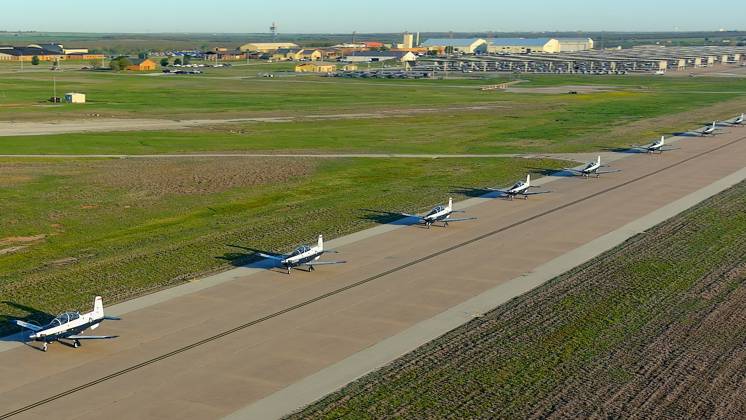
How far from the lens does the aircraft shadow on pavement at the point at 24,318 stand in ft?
144

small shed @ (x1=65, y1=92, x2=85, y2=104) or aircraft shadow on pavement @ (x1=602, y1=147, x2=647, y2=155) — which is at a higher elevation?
small shed @ (x1=65, y1=92, x2=85, y2=104)

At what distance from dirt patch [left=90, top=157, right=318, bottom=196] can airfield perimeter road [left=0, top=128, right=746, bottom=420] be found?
25.5 m

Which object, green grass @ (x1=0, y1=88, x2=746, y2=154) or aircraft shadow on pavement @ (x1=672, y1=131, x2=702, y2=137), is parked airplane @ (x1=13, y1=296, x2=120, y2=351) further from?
aircraft shadow on pavement @ (x1=672, y1=131, x2=702, y2=137)

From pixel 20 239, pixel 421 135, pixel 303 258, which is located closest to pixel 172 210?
pixel 20 239

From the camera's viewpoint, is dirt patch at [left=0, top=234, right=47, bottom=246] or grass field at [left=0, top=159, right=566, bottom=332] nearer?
grass field at [left=0, top=159, right=566, bottom=332]

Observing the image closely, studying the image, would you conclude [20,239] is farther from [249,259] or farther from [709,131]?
[709,131]

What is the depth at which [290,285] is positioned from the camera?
53531 millimetres

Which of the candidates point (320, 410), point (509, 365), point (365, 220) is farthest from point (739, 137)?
point (320, 410)

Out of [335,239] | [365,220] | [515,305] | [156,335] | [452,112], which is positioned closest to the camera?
[156,335]

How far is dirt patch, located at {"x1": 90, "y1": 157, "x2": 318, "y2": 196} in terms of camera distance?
85938 mm

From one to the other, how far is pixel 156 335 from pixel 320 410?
41.3 ft

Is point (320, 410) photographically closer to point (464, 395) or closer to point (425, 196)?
point (464, 395)

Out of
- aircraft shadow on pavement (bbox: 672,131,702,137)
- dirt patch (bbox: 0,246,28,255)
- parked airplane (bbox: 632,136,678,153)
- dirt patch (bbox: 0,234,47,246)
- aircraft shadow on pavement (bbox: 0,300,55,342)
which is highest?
aircraft shadow on pavement (bbox: 672,131,702,137)

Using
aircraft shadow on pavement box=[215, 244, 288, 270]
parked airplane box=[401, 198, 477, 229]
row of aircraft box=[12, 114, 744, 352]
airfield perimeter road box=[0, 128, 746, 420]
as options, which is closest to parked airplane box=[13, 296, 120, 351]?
row of aircraft box=[12, 114, 744, 352]
